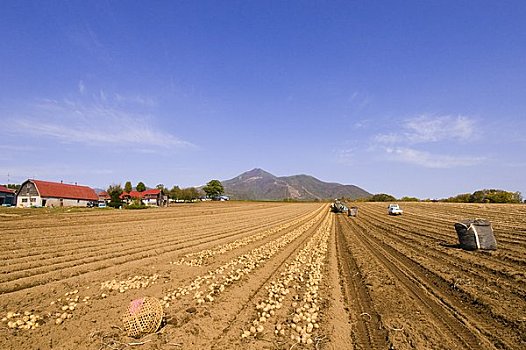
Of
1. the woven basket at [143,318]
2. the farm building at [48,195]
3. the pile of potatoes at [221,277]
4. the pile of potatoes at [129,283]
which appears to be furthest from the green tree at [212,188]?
the woven basket at [143,318]

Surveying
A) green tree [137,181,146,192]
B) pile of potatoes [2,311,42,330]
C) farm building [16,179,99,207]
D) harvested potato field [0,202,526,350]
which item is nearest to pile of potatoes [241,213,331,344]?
harvested potato field [0,202,526,350]

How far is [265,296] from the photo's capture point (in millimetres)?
8820

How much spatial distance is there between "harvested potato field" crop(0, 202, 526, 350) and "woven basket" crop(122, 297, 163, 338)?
14 centimetres

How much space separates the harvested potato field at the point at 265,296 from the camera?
6.28m

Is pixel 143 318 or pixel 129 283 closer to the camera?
pixel 143 318

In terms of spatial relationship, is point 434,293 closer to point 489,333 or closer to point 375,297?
point 375,297

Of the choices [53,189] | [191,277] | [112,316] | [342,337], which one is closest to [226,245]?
[191,277]

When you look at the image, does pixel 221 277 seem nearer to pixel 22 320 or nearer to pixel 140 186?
pixel 22 320

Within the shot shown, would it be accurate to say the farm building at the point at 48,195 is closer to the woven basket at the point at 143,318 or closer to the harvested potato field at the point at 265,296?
the harvested potato field at the point at 265,296

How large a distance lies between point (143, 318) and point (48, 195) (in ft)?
229

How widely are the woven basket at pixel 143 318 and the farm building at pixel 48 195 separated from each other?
221ft

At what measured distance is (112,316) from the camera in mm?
7434

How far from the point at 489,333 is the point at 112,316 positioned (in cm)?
824

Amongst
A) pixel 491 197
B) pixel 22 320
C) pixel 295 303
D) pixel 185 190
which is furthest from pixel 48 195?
pixel 491 197
